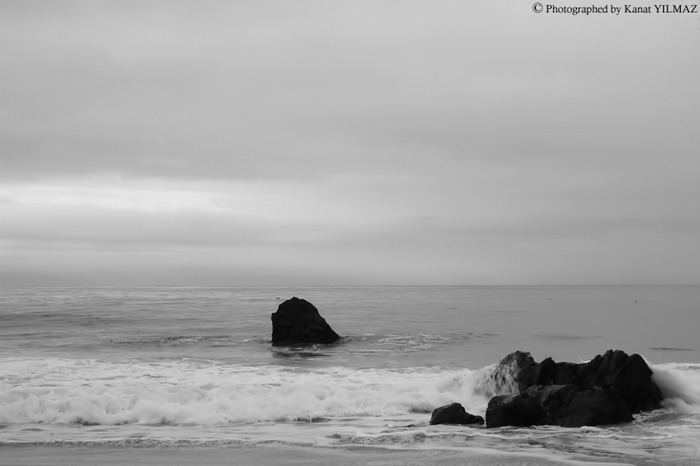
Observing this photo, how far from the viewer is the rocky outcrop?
49.1 feet

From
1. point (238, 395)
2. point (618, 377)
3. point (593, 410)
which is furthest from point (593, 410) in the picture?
point (238, 395)

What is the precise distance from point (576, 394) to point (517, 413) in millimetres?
1880

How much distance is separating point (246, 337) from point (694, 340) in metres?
28.1

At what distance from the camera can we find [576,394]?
51.6 feet

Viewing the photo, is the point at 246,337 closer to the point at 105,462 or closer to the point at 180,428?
the point at 180,428

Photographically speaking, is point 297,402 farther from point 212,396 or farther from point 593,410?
point 593,410

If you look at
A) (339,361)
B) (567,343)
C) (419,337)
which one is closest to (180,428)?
(339,361)

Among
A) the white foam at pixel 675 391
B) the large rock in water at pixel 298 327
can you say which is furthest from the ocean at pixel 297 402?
the large rock in water at pixel 298 327

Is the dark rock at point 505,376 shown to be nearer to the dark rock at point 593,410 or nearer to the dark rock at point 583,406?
the dark rock at point 583,406

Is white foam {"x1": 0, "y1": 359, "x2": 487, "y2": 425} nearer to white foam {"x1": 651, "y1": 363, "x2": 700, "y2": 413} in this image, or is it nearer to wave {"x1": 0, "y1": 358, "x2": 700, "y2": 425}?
wave {"x1": 0, "y1": 358, "x2": 700, "y2": 425}

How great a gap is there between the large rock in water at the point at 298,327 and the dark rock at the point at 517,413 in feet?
73.9

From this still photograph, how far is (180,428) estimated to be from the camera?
631 inches

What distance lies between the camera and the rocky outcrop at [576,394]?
15.0m

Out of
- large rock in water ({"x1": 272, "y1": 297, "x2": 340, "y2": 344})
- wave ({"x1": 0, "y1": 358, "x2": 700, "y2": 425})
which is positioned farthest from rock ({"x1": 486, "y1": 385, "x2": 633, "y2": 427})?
large rock in water ({"x1": 272, "y1": 297, "x2": 340, "y2": 344})
